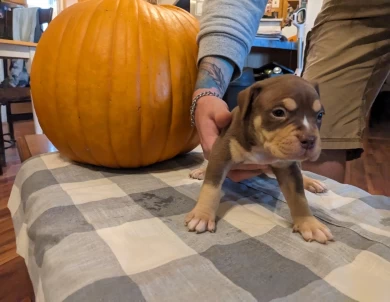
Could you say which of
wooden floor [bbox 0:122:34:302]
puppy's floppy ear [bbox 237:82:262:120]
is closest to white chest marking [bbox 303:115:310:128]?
puppy's floppy ear [bbox 237:82:262:120]

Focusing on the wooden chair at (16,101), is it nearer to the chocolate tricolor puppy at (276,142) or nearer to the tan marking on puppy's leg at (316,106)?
the chocolate tricolor puppy at (276,142)

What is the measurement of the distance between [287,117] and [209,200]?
251 millimetres

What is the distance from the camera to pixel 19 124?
4.95 meters

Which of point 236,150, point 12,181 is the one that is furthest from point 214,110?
point 12,181

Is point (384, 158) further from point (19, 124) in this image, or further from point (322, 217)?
point (19, 124)

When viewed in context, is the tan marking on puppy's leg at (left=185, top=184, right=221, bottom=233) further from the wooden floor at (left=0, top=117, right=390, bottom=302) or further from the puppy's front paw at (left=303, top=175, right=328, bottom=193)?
the wooden floor at (left=0, top=117, right=390, bottom=302)

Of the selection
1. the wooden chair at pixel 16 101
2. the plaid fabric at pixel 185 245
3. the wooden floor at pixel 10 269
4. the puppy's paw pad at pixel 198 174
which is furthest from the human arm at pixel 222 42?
the wooden chair at pixel 16 101

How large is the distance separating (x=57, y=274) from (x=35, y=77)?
2.63 ft

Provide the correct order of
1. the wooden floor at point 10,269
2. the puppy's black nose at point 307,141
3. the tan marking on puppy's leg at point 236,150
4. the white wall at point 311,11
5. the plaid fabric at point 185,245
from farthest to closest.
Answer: the white wall at point 311,11
the wooden floor at point 10,269
the tan marking on puppy's leg at point 236,150
the puppy's black nose at point 307,141
the plaid fabric at point 185,245

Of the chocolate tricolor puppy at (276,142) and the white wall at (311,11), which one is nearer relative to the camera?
the chocolate tricolor puppy at (276,142)

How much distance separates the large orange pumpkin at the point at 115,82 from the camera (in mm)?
1090

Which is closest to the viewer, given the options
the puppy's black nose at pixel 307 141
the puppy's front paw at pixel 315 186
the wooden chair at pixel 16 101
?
the puppy's black nose at pixel 307 141

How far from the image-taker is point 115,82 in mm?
1084

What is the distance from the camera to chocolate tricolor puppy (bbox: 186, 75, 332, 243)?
0.75 metres
